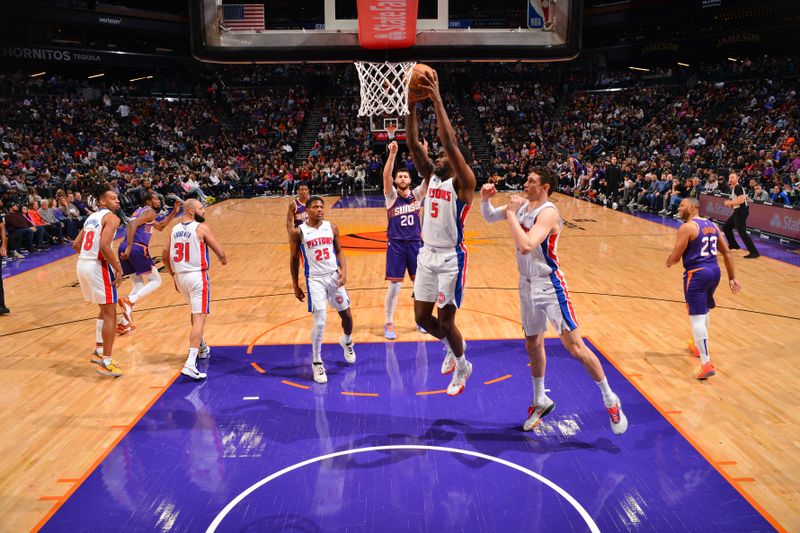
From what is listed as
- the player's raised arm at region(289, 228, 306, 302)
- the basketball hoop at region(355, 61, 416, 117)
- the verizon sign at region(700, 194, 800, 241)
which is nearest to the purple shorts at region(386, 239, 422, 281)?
the player's raised arm at region(289, 228, 306, 302)

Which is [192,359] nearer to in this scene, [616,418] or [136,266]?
[136,266]

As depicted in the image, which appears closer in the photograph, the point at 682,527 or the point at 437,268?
the point at 682,527

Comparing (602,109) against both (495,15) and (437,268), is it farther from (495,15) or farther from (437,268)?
(437,268)

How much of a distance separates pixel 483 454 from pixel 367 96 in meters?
4.26

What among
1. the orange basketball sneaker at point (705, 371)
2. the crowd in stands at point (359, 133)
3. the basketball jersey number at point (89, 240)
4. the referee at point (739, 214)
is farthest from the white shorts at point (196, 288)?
the crowd in stands at point (359, 133)

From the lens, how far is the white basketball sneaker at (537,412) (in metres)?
4.93

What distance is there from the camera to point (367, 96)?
23.0 ft

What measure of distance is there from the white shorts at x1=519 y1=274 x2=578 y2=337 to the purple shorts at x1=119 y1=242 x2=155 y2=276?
5.28m

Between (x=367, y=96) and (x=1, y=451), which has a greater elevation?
(x=367, y=96)

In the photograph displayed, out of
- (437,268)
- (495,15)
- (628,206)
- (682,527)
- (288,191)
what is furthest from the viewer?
(288,191)

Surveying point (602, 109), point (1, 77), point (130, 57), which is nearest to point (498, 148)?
point (602, 109)

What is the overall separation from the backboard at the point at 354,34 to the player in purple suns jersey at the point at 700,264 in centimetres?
252

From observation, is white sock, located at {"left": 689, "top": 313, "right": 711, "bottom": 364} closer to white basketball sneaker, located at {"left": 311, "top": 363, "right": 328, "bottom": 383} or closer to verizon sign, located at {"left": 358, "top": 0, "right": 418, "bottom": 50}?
white basketball sneaker, located at {"left": 311, "top": 363, "right": 328, "bottom": 383}

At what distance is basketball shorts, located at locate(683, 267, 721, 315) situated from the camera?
19.5 ft
